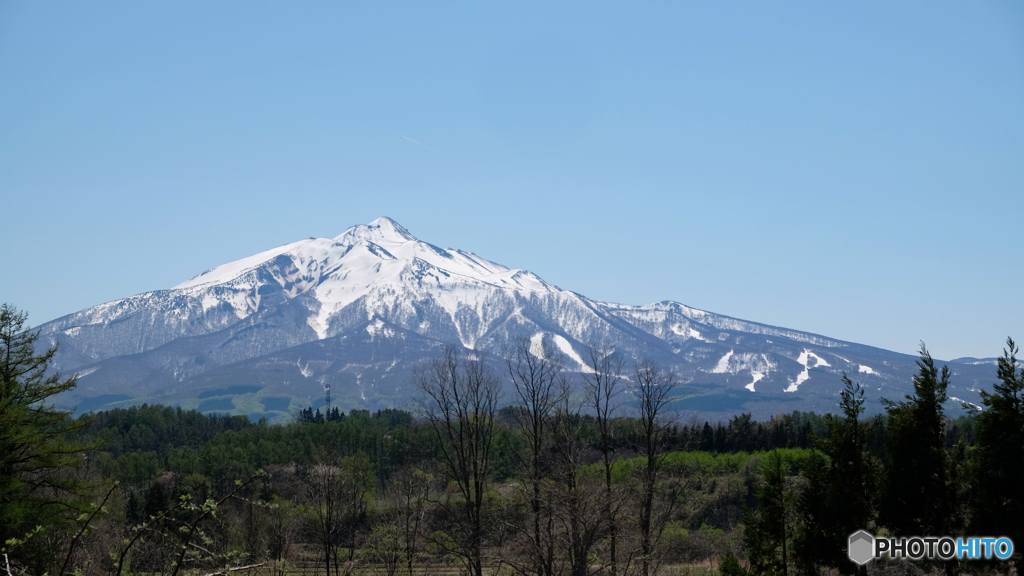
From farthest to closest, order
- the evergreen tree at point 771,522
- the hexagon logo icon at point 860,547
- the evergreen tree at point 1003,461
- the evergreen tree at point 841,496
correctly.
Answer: the evergreen tree at point 771,522
the evergreen tree at point 841,496
the hexagon logo icon at point 860,547
the evergreen tree at point 1003,461

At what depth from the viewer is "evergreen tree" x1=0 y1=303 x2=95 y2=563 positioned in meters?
22.9

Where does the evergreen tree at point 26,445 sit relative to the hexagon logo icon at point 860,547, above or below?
above

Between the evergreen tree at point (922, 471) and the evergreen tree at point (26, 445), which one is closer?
the evergreen tree at point (26, 445)

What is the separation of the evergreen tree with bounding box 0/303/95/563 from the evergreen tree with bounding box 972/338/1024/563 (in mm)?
26676

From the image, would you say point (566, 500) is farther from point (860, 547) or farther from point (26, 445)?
point (26, 445)

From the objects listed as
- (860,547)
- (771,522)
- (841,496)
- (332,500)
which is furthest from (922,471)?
(332,500)

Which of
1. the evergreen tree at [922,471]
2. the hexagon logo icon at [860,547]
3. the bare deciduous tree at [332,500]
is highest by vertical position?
the evergreen tree at [922,471]

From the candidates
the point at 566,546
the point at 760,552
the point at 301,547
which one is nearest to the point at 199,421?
the point at 301,547

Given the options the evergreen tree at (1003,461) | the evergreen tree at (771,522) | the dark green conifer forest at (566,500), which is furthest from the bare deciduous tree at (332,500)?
the evergreen tree at (1003,461)

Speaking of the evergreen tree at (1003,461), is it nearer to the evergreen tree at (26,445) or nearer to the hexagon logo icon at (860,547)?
the hexagon logo icon at (860,547)

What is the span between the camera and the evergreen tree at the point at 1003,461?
2225cm

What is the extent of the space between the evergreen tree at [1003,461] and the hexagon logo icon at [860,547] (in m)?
3.22

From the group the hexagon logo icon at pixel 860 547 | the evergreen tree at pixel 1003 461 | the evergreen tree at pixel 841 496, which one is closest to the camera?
the evergreen tree at pixel 1003 461

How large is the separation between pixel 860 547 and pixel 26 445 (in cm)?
2665
